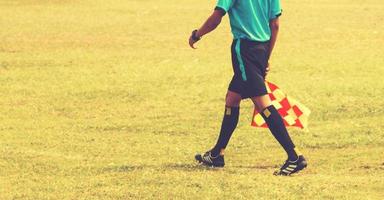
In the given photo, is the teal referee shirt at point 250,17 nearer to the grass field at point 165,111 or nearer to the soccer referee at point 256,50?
the soccer referee at point 256,50

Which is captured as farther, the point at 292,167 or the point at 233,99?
the point at 233,99

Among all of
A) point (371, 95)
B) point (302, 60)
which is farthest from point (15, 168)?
point (302, 60)

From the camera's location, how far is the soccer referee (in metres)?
6.29

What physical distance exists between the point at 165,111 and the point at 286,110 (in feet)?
9.16

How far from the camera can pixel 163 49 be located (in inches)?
585

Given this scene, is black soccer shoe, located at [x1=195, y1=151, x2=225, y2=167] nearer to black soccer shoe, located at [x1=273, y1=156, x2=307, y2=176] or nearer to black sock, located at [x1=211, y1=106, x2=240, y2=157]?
black sock, located at [x1=211, y1=106, x2=240, y2=157]

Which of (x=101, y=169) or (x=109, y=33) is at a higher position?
(x=101, y=169)

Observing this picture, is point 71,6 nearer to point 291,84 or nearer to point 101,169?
point 291,84

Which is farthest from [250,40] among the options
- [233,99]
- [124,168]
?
[124,168]

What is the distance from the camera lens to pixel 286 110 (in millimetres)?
7078

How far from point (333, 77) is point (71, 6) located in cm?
1237

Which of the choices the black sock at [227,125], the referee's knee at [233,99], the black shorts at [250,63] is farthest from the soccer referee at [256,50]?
the black sock at [227,125]

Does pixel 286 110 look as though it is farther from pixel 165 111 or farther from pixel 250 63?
pixel 165 111

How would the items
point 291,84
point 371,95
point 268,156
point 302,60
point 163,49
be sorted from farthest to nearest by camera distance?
1. point 163,49
2. point 302,60
3. point 291,84
4. point 371,95
5. point 268,156
